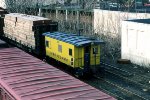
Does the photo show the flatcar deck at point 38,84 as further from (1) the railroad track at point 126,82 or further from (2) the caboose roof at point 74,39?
(1) the railroad track at point 126,82

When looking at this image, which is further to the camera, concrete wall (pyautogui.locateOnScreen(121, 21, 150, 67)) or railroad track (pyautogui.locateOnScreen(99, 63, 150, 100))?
concrete wall (pyautogui.locateOnScreen(121, 21, 150, 67))

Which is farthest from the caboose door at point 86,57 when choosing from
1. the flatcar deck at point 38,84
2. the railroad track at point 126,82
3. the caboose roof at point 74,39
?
the flatcar deck at point 38,84

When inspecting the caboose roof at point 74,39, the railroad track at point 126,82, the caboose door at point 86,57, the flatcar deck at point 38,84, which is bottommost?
the railroad track at point 126,82

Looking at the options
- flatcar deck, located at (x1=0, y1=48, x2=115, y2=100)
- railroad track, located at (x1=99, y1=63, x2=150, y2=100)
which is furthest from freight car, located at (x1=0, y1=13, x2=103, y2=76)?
flatcar deck, located at (x1=0, y1=48, x2=115, y2=100)

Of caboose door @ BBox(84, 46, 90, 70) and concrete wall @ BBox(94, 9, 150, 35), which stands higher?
concrete wall @ BBox(94, 9, 150, 35)

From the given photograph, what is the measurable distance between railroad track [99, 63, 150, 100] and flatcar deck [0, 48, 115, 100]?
23.6 feet

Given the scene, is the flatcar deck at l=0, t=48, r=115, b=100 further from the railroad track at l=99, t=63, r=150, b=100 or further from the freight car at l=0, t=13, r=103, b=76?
the railroad track at l=99, t=63, r=150, b=100

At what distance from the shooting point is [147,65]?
2280cm

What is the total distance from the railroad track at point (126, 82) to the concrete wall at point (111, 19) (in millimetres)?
11113

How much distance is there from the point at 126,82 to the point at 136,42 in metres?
5.88

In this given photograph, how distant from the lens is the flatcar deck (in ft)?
28.1

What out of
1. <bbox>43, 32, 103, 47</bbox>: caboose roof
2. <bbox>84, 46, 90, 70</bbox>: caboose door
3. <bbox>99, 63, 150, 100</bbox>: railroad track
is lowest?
<bbox>99, 63, 150, 100</bbox>: railroad track

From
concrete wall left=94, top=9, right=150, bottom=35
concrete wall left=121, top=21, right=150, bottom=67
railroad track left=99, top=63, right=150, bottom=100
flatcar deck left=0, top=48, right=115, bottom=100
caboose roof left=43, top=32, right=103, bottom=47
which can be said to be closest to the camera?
flatcar deck left=0, top=48, right=115, bottom=100

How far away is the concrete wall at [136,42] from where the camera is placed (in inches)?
897
